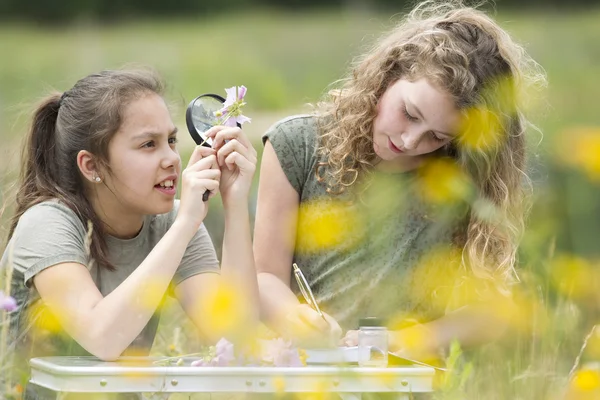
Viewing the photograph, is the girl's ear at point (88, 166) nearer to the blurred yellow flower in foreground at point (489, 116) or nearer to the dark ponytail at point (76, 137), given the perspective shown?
the dark ponytail at point (76, 137)

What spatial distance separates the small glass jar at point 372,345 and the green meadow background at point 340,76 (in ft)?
0.63

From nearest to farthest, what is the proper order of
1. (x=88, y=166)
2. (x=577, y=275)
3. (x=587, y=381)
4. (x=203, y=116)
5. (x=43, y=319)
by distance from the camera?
(x=587, y=381) → (x=577, y=275) → (x=43, y=319) → (x=203, y=116) → (x=88, y=166)

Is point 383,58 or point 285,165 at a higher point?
point 383,58

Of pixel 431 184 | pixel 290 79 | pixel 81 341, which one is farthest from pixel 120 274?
pixel 290 79

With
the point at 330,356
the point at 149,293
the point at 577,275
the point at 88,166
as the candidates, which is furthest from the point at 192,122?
the point at 577,275

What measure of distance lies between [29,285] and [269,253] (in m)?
0.72

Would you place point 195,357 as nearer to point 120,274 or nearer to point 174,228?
point 174,228

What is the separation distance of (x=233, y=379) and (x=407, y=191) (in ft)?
4.09

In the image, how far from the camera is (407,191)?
304 cm

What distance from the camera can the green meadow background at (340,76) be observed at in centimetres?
253

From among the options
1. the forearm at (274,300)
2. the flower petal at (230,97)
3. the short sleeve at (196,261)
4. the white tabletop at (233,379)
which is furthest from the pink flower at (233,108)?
the white tabletop at (233,379)

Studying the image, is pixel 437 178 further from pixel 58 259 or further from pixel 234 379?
pixel 234 379

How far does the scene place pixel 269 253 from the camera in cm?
297

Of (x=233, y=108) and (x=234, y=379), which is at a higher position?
(x=233, y=108)
